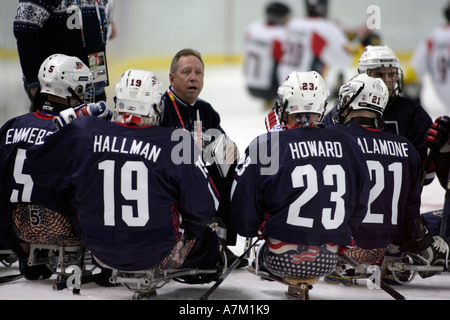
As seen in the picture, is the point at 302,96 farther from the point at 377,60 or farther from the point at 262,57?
the point at 262,57

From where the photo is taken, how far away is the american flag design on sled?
11.2 feet

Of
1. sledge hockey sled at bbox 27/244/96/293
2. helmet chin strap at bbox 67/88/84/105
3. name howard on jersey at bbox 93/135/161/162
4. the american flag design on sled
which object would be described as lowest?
sledge hockey sled at bbox 27/244/96/293

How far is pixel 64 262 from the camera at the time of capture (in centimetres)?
379

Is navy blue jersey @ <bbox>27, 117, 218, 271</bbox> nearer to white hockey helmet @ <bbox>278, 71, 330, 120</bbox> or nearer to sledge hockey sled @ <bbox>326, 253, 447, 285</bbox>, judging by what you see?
white hockey helmet @ <bbox>278, 71, 330, 120</bbox>

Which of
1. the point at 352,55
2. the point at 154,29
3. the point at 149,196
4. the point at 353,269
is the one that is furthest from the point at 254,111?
the point at 149,196

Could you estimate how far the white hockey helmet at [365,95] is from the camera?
3.84m

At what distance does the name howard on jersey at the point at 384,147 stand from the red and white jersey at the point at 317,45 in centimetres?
758

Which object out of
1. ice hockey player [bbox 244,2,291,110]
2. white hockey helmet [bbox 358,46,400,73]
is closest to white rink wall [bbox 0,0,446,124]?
ice hockey player [bbox 244,2,291,110]

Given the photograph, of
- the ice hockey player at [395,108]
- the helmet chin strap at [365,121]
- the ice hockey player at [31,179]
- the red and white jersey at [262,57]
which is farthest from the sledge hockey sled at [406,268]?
the red and white jersey at [262,57]

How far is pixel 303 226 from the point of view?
133 inches

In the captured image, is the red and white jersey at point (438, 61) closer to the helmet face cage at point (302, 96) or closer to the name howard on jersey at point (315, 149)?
the helmet face cage at point (302, 96)

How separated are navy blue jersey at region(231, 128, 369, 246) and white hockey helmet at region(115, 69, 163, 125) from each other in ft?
1.60

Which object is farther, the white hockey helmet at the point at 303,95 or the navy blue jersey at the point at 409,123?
the navy blue jersey at the point at 409,123

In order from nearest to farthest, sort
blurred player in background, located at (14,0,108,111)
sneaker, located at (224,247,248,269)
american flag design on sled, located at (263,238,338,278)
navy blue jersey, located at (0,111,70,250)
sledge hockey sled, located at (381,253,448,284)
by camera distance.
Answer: american flag design on sled, located at (263,238,338,278) → navy blue jersey, located at (0,111,70,250) → sledge hockey sled, located at (381,253,448,284) → sneaker, located at (224,247,248,269) → blurred player in background, located at (14,0,108,111)
